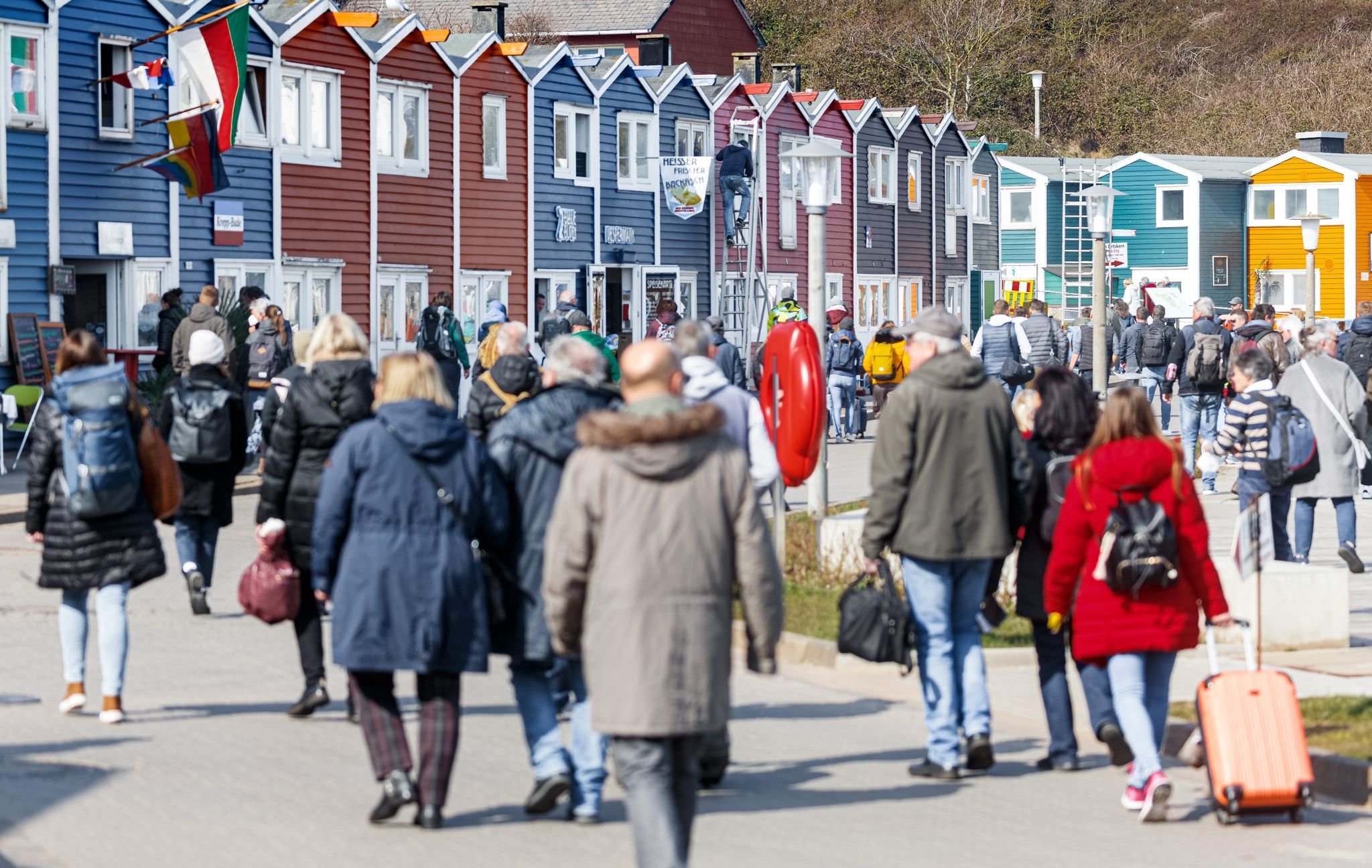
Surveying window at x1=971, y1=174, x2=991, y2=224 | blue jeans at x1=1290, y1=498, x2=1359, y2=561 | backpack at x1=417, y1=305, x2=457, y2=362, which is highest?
window at x1=971, y1=174, x2=991, y2=224

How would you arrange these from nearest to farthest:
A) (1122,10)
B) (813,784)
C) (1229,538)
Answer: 1. (813,784)
2. (1229,538)
3. (1122,10)

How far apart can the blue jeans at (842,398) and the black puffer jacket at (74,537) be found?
62.5ft

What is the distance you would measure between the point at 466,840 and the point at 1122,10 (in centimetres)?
8368

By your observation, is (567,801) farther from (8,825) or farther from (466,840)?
(8,825)

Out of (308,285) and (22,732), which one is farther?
(308,285)

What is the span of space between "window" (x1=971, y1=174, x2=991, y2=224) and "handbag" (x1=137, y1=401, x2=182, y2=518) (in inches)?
1789

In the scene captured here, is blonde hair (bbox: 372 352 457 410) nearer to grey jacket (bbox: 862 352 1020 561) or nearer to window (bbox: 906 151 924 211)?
grey jacket (bbox: 862 352 1020 561)

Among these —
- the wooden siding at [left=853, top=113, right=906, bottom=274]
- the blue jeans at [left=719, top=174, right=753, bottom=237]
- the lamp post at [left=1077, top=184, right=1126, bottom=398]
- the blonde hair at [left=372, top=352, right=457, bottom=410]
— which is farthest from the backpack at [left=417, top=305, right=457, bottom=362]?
the wooden siding at [left=853, top=113, right=906, bottom=274]

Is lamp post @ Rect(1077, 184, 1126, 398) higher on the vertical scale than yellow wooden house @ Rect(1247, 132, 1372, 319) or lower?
lower

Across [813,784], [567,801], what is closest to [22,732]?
[567,801]

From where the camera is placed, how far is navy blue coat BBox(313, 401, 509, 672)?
686 cm

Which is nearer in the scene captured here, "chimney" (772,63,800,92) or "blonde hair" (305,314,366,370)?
"blonde hair" (305,314,366,370)

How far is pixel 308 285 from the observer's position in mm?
29781

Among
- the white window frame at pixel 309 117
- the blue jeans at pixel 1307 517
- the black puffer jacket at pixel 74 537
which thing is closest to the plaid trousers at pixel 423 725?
the black puffer jacket at pixel 74 537
